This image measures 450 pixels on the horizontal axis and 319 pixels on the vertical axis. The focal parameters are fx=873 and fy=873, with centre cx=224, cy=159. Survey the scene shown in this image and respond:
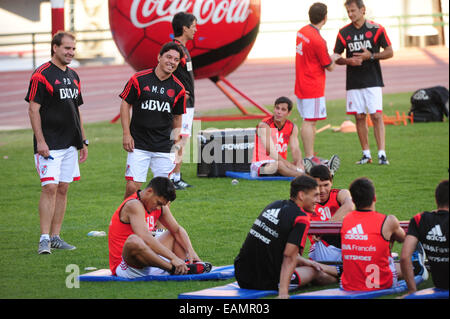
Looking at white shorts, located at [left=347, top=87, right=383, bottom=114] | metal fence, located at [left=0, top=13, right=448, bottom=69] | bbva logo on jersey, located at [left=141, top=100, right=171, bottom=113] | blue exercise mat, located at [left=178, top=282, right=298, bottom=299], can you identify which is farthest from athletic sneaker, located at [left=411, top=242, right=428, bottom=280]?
metal fence, located at [left=0, top=13, right=448, bottom=69]

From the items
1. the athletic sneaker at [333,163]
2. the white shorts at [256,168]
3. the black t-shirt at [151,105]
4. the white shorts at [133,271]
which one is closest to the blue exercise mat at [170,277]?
the white shorts at [133,271]

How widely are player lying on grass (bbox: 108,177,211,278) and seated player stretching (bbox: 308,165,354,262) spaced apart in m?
1.00

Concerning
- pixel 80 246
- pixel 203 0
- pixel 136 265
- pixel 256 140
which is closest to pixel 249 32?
pixel 203 0

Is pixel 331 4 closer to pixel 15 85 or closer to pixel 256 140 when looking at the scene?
pixel 15 85

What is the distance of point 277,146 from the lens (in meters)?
12.0

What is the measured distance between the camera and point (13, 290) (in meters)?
7.00

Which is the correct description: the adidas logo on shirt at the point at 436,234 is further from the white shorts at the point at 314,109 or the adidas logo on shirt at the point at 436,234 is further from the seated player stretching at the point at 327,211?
the white shorts at the point at 314,109

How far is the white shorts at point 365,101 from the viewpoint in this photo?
13.0 m

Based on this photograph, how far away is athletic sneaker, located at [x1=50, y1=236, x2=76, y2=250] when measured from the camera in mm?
8594

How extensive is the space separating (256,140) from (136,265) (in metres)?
5.06

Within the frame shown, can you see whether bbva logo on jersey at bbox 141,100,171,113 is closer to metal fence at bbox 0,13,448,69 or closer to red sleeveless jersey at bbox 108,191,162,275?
red sleeveless jersey at bbox 108,191,162,275

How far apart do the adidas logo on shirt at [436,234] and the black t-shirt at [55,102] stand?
3.86 meters

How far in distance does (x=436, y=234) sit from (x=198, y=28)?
35.0 ft

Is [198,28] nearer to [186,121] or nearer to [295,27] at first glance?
[186,121]
